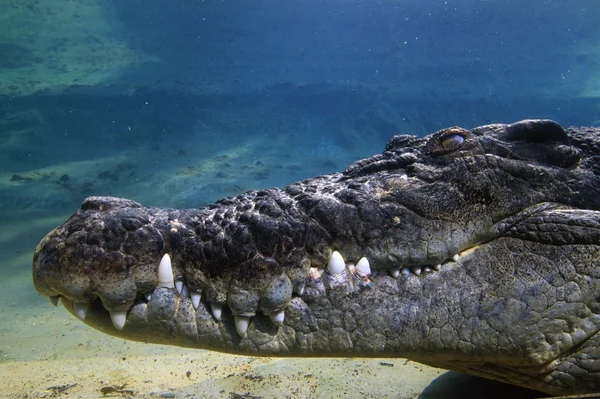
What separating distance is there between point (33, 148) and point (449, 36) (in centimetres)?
4127

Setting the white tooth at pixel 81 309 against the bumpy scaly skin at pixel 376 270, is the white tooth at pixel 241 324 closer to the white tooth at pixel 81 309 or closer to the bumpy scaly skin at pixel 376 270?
the bumpy scaly skin at pixel 376 270

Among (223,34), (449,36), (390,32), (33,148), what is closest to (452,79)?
(449,36)

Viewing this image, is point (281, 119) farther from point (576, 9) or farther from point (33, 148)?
point (576, 9)

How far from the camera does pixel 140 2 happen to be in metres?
37.0

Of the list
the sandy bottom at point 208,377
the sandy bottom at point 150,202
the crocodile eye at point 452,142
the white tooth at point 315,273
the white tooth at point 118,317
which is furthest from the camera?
the sandy bottom at point 150,202

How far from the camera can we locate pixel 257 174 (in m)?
20.4

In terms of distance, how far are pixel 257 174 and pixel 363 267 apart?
18.6 metres

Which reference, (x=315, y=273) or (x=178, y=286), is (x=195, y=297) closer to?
(x=178, y=286)

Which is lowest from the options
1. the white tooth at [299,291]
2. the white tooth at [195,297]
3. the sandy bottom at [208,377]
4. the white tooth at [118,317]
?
the sandy bottom at [208,377]

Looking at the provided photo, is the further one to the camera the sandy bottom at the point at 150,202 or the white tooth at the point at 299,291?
the sandy bottom at the point at 150,202

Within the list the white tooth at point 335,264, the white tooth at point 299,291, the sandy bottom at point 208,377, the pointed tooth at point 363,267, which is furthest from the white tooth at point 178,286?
the sandy bottom at point 208,377

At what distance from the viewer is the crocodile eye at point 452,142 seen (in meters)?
2.47

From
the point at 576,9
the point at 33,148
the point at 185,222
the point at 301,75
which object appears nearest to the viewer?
the point at 185,222

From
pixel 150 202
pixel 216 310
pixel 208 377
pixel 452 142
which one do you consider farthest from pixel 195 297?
pixel 150 202
